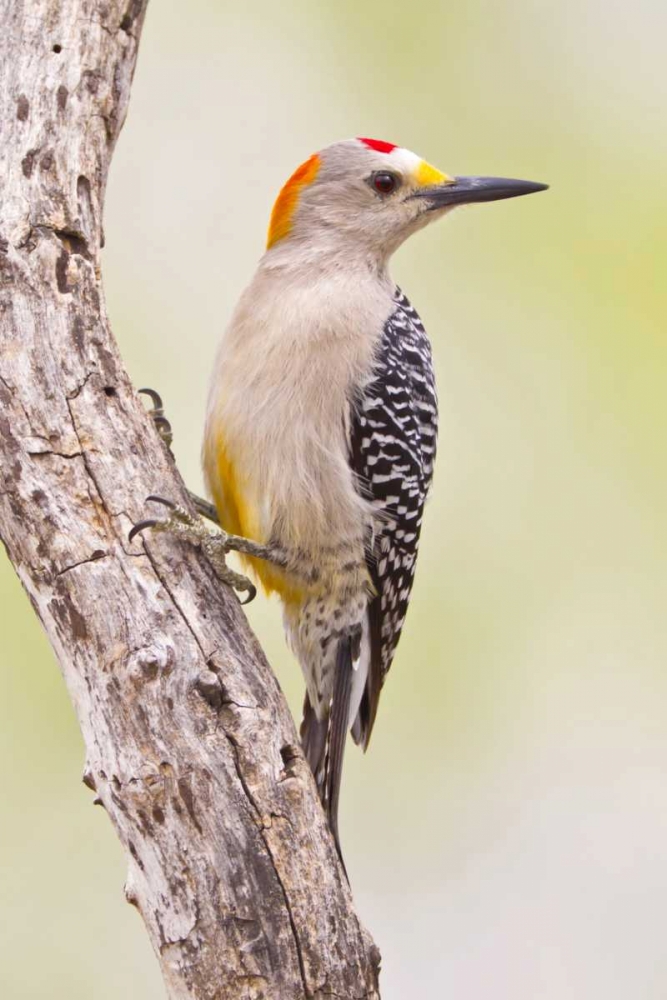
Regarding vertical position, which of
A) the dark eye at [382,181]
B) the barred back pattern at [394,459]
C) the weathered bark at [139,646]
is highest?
the dark eye at [382,181]

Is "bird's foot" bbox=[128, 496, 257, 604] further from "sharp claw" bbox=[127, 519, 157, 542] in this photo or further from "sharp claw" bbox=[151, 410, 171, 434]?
"sharp claw" bbox=[151, 410, 171, 434]

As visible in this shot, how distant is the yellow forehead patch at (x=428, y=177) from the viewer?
3.95 metres

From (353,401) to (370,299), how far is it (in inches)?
16.7

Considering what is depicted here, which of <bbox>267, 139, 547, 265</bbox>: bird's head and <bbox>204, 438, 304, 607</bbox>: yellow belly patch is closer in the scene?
<bbox>204, 438, 304, 607</bbox>: yellow belly patch

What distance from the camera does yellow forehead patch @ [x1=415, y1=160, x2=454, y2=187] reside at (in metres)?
3.95

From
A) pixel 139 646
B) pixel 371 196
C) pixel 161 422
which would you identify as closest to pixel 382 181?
pixel 371 196

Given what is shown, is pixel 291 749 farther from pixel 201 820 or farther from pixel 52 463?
pixel 52 463

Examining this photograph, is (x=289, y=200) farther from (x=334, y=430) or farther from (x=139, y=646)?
(x=139, y=646)

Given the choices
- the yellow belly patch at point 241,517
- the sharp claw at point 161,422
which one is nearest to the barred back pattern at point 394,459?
the yellow belly patch at point 241,517

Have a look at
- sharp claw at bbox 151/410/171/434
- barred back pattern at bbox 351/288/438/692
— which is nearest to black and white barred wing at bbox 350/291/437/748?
barred back pattern at bbox 351/288/438/692

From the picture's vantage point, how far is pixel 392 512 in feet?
11.8

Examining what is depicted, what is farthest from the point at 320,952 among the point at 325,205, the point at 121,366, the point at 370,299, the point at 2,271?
the point at 325,205

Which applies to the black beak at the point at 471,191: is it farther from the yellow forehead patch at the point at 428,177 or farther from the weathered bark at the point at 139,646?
the weathered bark at the point at 139,646

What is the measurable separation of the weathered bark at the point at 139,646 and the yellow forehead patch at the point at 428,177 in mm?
1413
